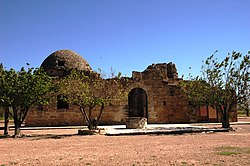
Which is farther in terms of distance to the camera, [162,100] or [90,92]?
[162,100]

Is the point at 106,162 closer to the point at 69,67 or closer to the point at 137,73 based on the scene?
the point at 137,73

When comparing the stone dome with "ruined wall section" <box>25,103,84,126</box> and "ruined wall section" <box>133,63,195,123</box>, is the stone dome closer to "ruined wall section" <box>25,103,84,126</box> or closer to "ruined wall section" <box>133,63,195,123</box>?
"ruined wall section" <box>25,103,84,126</box>

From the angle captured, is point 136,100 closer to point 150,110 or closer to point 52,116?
point 150,110

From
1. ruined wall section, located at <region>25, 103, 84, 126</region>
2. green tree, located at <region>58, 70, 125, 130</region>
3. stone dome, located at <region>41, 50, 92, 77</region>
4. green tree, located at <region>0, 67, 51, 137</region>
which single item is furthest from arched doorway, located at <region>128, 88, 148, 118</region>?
green tree, located at <region>0, 67, 51, 137</region>

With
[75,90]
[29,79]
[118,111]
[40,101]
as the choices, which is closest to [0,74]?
[29,79]

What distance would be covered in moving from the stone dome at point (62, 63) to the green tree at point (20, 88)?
9.69 metres

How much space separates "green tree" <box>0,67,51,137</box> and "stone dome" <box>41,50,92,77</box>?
9691 mm

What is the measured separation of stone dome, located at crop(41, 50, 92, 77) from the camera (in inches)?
985

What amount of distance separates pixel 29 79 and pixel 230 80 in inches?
445

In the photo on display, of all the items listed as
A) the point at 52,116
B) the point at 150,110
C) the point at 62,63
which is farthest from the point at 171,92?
the point at 62,63

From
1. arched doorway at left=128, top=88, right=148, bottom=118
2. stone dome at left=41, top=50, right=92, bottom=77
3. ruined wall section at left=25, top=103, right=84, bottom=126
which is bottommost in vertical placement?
ruined wall section at left=25, top=103, right=84, bottom=126

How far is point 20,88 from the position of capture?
13758 mm

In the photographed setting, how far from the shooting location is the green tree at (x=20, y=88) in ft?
44.7

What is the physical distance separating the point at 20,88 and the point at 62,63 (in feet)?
39.8
